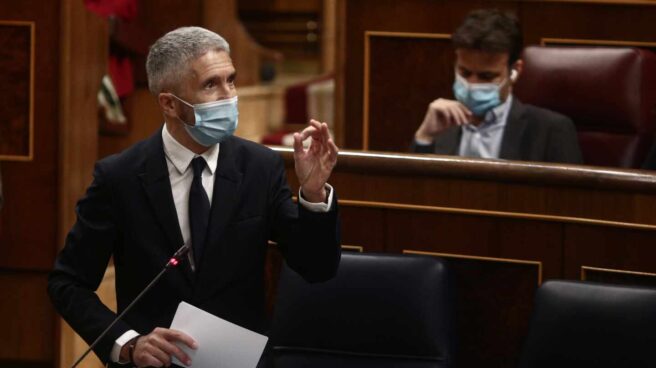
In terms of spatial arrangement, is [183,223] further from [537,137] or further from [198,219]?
[537,137]

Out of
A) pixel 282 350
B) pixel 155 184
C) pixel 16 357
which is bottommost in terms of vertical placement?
pixel 16 357

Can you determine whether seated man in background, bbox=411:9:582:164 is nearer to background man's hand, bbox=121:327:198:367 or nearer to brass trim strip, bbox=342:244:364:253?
brass trim strip, bbox=342:244:364:253

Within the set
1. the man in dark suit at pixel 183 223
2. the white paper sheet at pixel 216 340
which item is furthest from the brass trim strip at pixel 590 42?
the white paper sheet at pixel 216 340

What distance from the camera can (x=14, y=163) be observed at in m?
3.50

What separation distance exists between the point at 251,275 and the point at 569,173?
2.33ft

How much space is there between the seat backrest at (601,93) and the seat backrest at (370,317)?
983 millimetres

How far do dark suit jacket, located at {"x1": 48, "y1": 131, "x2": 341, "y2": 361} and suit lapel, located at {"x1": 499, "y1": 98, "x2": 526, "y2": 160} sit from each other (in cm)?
116

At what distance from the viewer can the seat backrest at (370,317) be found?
2318 mm

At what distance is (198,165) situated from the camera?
6.54 feet

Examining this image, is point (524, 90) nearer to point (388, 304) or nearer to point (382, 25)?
point (382, 25)

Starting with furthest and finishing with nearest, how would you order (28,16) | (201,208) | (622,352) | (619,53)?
(28,16) < (619,53) < (622,352) < (201,208)

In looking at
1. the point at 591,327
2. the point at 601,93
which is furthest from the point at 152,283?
the point at 601,93

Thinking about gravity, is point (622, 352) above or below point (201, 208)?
below

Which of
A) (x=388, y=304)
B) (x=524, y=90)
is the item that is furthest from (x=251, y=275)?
(x=524, y=90)
